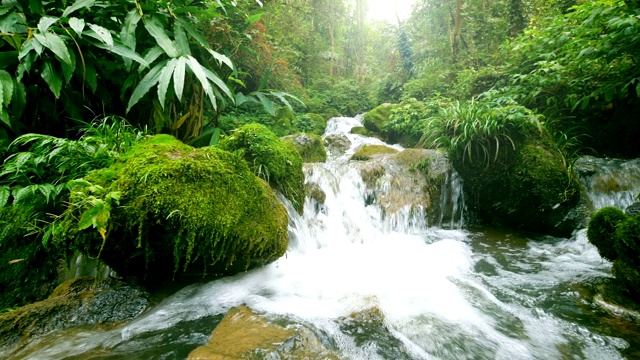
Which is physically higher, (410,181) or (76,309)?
(410,181)

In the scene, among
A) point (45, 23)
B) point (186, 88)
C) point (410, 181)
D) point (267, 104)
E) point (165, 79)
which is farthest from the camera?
point (410, 181)

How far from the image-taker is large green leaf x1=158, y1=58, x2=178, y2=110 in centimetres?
230

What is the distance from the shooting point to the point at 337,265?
3293 mm

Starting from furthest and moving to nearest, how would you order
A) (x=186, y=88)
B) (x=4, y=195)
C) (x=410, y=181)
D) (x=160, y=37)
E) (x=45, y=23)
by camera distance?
(x=410, y=181) → (x=186, y=88) → (x=160, y=37) → (x=45, y=23) → (x=4, y=195)

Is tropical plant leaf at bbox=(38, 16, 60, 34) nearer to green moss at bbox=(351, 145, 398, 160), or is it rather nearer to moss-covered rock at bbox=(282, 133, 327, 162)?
moss-covered rock at bbox=(282, 133, 327, 162)

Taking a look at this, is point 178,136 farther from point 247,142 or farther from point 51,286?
point 51,286

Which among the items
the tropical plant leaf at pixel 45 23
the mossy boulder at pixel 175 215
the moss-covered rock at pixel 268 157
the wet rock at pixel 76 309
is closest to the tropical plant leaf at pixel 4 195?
the mossy boulder at pixel 175 215

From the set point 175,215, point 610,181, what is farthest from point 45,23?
point 610,181

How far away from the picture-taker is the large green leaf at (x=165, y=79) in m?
2.30

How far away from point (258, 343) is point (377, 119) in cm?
932

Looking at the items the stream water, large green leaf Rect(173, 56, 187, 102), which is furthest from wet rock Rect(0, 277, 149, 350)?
large green leaf Rect(173, 56, 187, 102)

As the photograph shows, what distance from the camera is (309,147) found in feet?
20.4

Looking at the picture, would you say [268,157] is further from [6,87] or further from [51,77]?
[6,87]

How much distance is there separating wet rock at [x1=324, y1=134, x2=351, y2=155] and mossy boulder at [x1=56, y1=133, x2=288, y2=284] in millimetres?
6002
